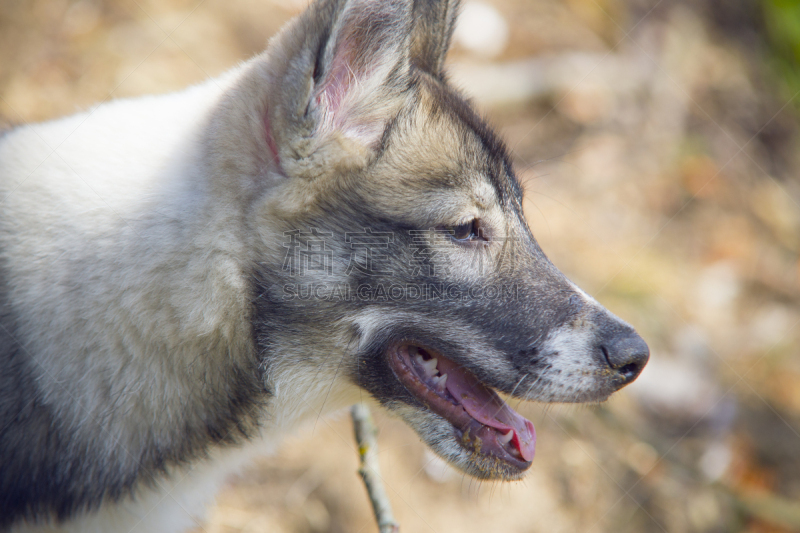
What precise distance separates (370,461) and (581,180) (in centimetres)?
414

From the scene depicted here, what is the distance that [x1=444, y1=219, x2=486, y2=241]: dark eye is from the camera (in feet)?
6.66

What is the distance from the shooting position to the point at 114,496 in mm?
1932

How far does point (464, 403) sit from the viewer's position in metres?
2.15

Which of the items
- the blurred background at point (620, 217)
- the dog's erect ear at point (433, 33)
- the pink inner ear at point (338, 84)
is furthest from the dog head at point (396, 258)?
the blurred background at point (620, 217)

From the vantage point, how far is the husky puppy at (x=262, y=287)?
1.83 meters

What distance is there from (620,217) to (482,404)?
13.2 ft

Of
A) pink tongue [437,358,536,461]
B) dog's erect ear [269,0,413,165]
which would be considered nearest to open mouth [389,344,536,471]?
pink tongue [437,358,536,461]

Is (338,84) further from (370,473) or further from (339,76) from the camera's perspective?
(370,473)

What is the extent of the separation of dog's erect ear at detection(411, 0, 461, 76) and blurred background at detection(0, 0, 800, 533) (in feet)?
1.35

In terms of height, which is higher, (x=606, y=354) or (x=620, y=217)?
(x=620, y=217)

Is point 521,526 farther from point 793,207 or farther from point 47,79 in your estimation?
point 793,207

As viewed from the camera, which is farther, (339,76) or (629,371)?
(629,371)

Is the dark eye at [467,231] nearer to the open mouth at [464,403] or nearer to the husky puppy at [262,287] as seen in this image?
the husky puppy at [262,287]

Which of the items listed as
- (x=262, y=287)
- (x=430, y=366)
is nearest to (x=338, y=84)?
(x=262, y=287)
